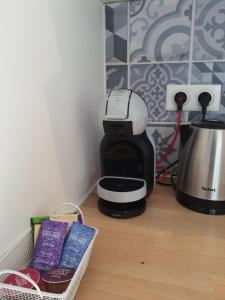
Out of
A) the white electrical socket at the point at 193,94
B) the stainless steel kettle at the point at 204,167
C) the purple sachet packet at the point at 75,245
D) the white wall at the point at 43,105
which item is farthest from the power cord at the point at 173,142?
the purple sachet packet at the point at 75,245

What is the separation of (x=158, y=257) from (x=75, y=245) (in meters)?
0.20

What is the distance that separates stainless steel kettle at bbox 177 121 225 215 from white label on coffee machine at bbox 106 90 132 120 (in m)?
0.21

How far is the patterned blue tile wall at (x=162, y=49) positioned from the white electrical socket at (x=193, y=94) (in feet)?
0.06

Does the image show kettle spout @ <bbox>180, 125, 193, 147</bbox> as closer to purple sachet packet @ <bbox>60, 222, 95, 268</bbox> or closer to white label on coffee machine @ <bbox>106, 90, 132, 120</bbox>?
white label on coffee machine @ <bbox>106, 90, 132, 120</bbox>

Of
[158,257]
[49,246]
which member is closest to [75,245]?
[49,246]

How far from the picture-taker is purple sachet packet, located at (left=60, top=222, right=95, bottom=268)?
1.67 feet

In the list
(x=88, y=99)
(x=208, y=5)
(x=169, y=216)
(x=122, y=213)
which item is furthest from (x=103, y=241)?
(x=208, y=5)

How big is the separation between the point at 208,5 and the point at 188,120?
1.28 ft

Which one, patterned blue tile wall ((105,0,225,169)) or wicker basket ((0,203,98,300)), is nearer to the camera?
wicker basket ((0,203,98,300))

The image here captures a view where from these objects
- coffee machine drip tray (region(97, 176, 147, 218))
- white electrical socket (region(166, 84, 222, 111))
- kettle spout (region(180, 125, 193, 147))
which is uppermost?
white electrical socket (region(166, 84, 222, 111))

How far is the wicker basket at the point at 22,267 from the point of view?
407 mm

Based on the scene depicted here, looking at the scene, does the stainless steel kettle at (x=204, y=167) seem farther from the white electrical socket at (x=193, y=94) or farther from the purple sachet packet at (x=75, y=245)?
the purple sachet packet at (x=75, y=245)

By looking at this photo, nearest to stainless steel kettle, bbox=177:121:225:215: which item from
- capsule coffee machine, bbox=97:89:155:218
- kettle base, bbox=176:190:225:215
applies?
kettle base, bbox=176:190:225:215

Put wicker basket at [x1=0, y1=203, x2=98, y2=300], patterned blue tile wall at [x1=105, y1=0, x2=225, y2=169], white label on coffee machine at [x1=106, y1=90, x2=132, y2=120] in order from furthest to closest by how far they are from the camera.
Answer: patterned blue tile wall at [x1=105, y1=0, x2=225, y2=169] < white label on coffee machine at [x1=106, y1=90, x2=132, y2=120] < wicker basket at [x1=0, y1=203, x2=98, y2=300]
